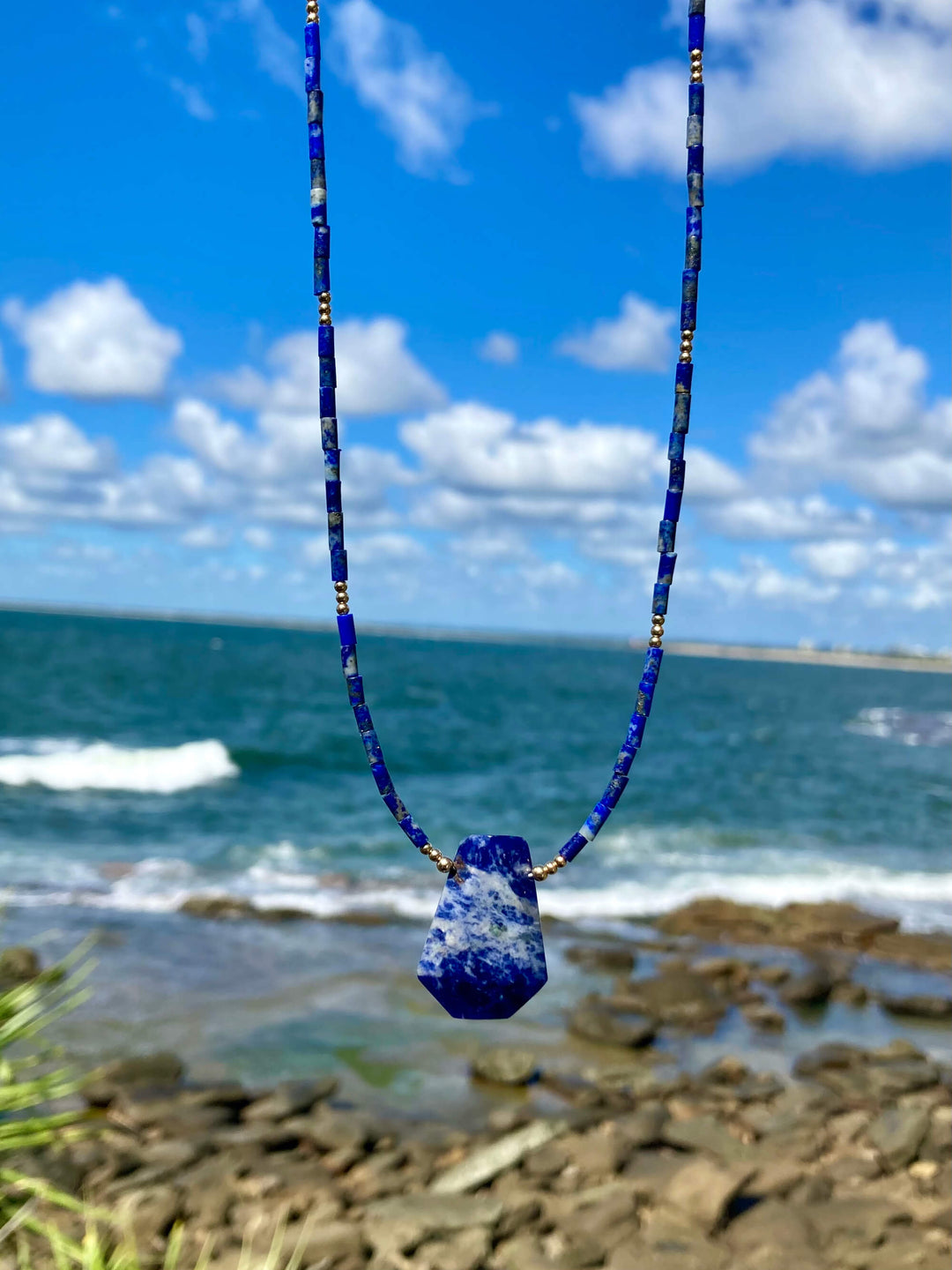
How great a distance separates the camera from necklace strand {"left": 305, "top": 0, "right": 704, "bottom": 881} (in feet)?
6.98

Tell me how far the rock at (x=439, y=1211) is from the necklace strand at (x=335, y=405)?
16.6 ft

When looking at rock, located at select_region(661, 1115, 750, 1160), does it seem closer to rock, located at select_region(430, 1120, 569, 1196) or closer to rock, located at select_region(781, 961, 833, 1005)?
rock, located at select_region(430, 1120, 569, 1196)

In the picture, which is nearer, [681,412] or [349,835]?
[681,412]

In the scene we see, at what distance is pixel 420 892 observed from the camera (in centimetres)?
1605

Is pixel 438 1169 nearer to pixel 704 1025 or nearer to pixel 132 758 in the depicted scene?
pixel 704 1025

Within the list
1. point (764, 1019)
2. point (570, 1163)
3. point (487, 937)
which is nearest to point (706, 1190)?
point (570, 1163)

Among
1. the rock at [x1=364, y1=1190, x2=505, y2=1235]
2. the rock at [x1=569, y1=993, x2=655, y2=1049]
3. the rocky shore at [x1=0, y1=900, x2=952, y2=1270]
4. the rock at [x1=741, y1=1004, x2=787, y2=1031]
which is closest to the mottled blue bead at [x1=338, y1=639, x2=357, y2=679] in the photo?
the rocky shore at [x1=0, y1=900, x2=952, y2=1270]

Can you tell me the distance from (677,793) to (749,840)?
5164mm

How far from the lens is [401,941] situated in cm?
1339

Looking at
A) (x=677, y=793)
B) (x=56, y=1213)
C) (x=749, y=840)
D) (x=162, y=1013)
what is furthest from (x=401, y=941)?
(x=677, y=793)

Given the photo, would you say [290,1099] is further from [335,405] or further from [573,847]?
[335,405]

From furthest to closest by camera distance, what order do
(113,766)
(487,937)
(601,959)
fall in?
(113,766), (601,959), (487,937)

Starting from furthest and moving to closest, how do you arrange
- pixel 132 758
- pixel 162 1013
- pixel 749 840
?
1. pixel 132 758
2. pixel 749 840
3. pixel 162 1013

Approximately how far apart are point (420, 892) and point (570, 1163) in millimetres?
8563
